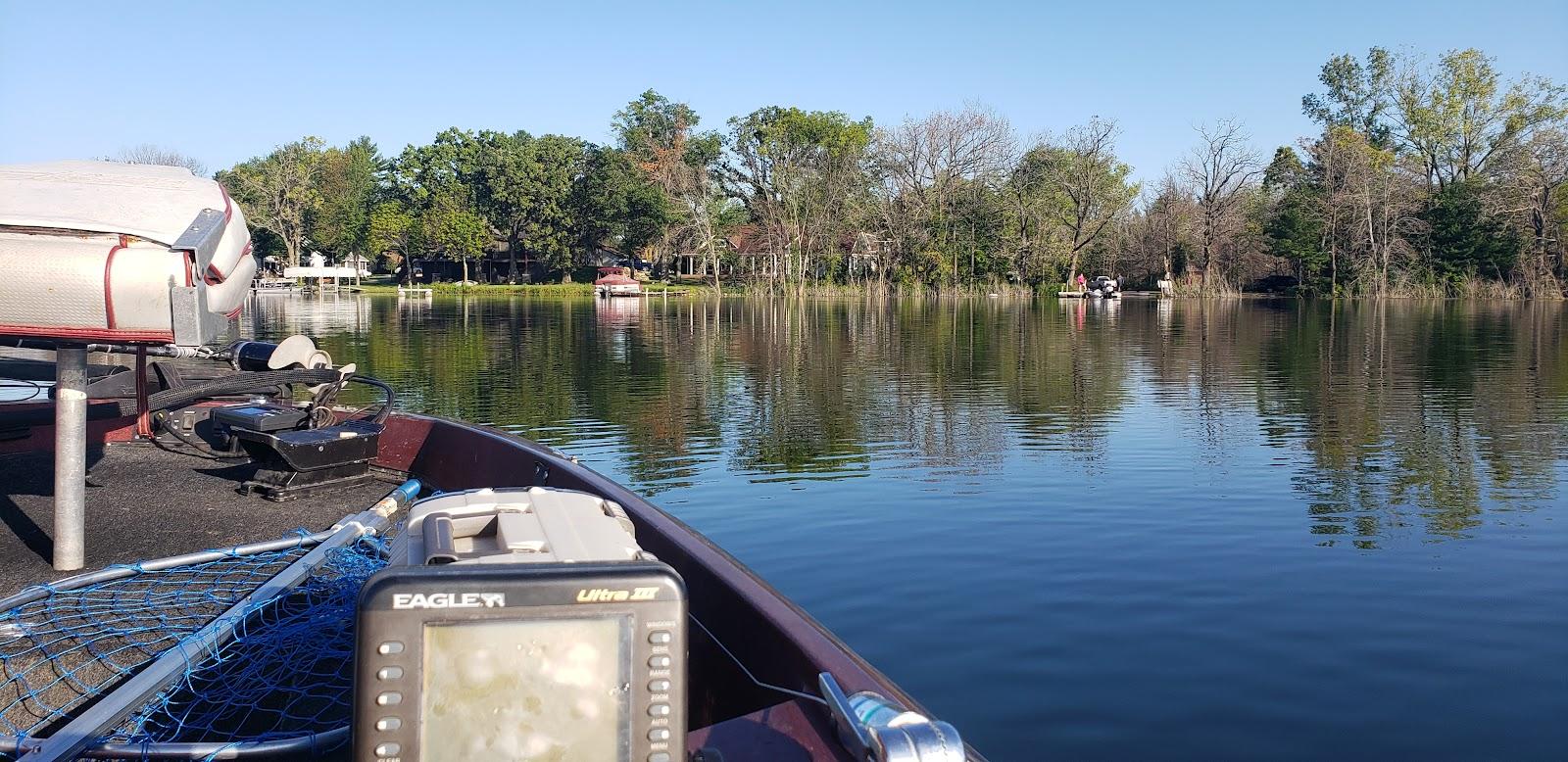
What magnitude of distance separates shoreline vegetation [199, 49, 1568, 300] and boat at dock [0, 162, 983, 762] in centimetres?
5638

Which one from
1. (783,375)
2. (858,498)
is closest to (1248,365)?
(783,375)

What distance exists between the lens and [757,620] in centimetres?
298

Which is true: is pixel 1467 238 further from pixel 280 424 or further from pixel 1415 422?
pixel 280 424

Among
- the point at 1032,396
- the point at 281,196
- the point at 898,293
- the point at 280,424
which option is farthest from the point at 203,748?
the point at 281,196

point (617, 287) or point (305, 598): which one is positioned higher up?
point (617, 287)

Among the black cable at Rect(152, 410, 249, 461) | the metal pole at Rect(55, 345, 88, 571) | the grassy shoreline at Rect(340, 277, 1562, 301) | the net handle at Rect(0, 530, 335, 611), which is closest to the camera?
the net handle at Rect(0, 530, 335, 611)

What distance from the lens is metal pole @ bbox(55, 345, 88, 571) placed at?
356cm

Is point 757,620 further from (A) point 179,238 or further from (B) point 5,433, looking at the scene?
(B) point 5,433

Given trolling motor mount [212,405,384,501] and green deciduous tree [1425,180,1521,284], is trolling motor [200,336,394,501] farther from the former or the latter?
green deciduous tree [1425,180,1521,284]

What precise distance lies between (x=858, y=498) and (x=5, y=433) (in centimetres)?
604

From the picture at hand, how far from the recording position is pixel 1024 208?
6034cm

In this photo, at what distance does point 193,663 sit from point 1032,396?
48.9 ft

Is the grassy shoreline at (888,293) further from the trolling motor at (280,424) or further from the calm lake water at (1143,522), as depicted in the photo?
the trolling motor at (280,424)

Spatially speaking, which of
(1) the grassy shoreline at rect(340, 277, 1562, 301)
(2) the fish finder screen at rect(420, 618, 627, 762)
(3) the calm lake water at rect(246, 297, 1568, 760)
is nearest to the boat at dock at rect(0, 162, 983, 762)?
(2) the fish finder screen at rect(420, 618, 627, 762)
